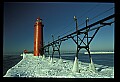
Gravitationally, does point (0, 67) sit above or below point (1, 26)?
below

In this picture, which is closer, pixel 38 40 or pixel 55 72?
pixel 55 72

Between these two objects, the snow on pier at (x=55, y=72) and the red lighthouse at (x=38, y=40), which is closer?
the snow on pier at (x=55, y=72)

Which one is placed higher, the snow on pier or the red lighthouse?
the red lighthouse

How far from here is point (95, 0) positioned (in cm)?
293

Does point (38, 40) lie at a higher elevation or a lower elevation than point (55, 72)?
higher

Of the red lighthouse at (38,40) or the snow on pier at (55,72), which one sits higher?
the red lighthouse at (38,40)

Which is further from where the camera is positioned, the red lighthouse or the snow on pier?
the red lighthouse

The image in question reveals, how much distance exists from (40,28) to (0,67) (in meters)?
5.63
